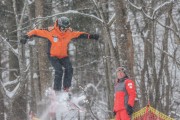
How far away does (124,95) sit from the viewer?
1033 centimetres

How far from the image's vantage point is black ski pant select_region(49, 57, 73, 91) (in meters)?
11.6

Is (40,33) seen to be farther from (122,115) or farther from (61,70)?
(122,115)

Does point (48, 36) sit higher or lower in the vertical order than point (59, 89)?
higher

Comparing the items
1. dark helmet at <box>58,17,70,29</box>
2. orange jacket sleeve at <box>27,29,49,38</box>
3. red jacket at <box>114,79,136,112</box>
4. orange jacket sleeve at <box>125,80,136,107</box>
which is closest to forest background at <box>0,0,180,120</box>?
red jacket at <box>114,79,136,112</box>

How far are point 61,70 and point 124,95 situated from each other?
2.05m

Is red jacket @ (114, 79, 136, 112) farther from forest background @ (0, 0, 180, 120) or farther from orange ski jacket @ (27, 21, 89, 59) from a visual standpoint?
orange ski jacket @ (27, 21, 89, 59)

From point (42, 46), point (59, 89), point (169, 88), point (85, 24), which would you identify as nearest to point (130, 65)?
point (59, 89)

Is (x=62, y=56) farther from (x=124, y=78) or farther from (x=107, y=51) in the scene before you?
(x=107, y=51)

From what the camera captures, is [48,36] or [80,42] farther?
[80,42]

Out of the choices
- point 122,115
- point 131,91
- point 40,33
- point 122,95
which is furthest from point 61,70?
point 131,91

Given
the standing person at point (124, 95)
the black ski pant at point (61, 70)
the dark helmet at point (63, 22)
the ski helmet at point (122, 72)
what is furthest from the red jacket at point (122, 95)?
the dark helmet at point (63, 22)

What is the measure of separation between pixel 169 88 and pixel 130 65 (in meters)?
11.9

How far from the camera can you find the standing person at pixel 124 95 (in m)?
10.0

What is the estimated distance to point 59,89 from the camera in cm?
1188
